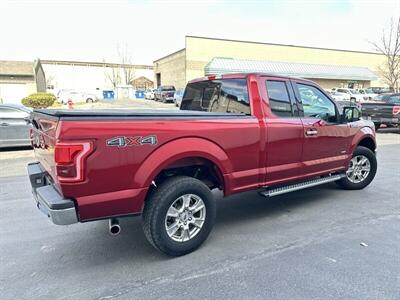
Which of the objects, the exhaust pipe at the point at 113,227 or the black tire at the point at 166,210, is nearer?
the exhaust pipe at the point at 113,227

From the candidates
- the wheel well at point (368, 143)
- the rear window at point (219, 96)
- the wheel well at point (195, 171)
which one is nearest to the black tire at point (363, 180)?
the wheel well at point (368, 143)

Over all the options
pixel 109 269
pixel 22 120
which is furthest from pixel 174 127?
pixel 22 120

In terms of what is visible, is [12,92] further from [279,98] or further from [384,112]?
[279,98]

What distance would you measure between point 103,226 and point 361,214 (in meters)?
3.63

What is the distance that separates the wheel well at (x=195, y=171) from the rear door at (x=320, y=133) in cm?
144

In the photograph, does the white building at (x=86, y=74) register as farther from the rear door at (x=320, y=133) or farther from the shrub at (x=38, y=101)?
the rear door at (x=320, y=133)

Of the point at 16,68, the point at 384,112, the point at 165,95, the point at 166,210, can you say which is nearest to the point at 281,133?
the point at 166,210

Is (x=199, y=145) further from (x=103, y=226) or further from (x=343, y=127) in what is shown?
(x=343, y=127)

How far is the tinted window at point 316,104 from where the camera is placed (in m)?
4.65

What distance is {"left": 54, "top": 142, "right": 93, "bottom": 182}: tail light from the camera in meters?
2.70

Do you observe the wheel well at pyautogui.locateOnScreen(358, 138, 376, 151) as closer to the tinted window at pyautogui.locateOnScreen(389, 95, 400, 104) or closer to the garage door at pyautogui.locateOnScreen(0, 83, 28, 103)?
the tinted window at pyautogui.locateOnScreen(389, 95, 400, 104)

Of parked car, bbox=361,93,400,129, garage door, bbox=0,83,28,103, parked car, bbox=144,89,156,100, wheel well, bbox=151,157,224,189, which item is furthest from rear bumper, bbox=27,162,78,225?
parked car, bbox=144,89,156,100

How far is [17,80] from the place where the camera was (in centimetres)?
3869

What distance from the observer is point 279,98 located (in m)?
4.32
